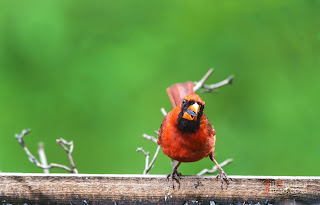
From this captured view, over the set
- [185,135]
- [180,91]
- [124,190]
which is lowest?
[124,190]

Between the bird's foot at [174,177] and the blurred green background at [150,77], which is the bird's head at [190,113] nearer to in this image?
the bird's foot at [174,177]

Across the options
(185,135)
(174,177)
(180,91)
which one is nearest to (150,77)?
(180,91)

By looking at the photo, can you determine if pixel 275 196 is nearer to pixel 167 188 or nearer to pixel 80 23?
pixel 167 188

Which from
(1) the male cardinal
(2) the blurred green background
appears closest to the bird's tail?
(1) the male cardinal

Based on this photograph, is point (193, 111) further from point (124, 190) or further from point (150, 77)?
point (150, 77)

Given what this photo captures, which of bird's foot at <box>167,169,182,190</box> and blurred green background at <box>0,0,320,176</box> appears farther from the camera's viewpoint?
blurred green background at <box>0,0,320,176</box>

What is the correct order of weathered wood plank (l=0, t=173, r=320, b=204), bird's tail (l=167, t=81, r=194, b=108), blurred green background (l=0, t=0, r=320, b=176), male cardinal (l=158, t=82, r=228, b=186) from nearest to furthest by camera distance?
weathered wood plank (l=0, t=173, r=320, b=204) < male cardinal (l=158, t=82, r=228, b=186) < bird's tail (l=167, t=81, r=194, b=108) < blurred green background (l=0, t=0, r=320, b=176)

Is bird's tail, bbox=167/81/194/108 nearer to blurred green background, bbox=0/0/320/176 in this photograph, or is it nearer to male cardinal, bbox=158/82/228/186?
male cardinal, bbox=158/82/228/186

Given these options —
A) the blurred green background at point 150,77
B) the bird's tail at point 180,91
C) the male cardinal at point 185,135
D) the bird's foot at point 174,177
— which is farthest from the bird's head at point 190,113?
the blurred green background at point 150,77
